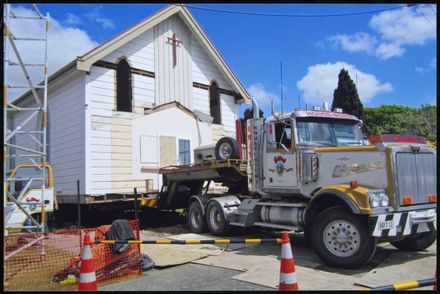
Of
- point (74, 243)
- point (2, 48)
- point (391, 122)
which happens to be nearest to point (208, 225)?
point (74, 243)

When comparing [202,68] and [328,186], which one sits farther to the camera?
[202,68]

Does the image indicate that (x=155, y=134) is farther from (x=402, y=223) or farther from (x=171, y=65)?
(x=402, y=223)

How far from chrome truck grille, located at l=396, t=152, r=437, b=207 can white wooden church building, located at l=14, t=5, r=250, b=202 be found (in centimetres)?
880

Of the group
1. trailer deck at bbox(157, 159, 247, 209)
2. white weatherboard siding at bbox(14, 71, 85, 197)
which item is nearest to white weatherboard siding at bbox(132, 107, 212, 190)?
trailer deck at bbox(157, 159, 247, 209)

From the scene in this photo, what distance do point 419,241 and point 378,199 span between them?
5.86ft

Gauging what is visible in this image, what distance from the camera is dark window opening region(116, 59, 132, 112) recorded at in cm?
1389

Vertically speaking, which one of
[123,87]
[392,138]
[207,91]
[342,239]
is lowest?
[342,239]

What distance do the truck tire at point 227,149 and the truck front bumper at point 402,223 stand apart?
15.5 feet

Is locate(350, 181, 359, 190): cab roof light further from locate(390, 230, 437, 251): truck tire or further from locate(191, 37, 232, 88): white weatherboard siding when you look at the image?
locate(191, 37, 232, 88): white weatherboard siding

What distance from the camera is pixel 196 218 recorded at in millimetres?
11570

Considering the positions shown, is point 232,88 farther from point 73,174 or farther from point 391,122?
point 391,122

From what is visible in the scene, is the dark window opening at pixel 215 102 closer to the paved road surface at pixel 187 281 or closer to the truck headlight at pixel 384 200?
the paved road surface at pixel 187 281

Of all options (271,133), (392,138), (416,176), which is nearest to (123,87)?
(271,133)

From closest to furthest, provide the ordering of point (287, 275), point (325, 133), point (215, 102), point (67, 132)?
point (287, 275) → point (325, 133) → point (67, 132) → point (215, 102)
